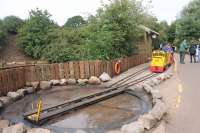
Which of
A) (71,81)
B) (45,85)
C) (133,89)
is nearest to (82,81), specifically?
(71,81)

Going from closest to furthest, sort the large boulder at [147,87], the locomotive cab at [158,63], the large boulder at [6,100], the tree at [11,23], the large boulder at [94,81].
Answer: the large boulder at [6,100] < the large boulder at [147,87] < the large boulder at [94,81] < the locomotive cab at [158,63] < the tree at [11,23]

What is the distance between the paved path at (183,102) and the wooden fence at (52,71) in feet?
13.1

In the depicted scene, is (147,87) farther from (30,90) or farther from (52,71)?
(30,90)

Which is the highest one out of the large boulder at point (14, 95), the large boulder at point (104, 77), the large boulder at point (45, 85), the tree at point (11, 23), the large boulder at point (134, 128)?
the tree at point (11, 23)

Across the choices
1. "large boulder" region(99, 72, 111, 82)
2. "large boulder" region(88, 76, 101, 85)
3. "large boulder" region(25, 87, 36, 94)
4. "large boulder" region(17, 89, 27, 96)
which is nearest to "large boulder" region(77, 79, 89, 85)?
"large boulder" region(88, 76, 101, 85)

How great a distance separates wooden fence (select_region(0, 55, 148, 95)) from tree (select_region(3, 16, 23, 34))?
21.5m

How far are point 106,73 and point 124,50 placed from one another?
450 cm

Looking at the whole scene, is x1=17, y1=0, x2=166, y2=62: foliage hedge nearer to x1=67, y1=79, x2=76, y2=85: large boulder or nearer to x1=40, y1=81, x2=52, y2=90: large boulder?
x1=67, y1=79, x2=76, y2=85: large boulder

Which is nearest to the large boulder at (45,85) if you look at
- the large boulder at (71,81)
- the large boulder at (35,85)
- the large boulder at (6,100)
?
the large boulder at (35,85)

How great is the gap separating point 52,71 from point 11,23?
883 inches

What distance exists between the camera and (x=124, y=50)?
67.6ft

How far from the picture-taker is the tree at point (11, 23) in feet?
116

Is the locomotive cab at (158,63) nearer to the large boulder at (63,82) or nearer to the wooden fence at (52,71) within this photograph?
the wooden fence at (52,71)

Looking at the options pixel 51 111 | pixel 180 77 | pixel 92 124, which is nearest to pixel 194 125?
pixel 92 124
